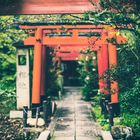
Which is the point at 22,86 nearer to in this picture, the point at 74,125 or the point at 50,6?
the point at 74,125

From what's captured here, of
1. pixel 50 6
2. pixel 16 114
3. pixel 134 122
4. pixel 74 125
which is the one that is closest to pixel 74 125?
pixel 74 125

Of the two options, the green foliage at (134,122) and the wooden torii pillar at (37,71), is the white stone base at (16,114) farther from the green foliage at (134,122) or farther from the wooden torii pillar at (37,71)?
the green foliage at (134,122)

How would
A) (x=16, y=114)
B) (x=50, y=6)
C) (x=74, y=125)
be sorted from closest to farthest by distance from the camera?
(x=50, y=6)
(x=74, y=125)
(x=16, y=114)

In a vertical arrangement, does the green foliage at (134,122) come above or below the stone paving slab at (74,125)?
above

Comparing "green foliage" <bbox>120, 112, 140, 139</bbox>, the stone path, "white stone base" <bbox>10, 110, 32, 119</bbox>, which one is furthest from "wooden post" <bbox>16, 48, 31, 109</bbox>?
"green foliage" <bbox>120, 112, 140, 139</bbox>

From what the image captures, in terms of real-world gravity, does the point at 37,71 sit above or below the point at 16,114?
above

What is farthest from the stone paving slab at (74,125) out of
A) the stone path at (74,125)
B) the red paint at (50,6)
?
the red paint at (50,6)

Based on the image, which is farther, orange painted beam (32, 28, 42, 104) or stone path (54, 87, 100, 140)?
orange painted beam (32, 28, 42, 104)

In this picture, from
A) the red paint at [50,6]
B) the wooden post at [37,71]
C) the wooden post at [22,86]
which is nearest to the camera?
the red paint at [50,6]

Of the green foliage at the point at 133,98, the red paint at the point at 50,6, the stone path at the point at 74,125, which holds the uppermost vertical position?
the red paint at the point at 50,6

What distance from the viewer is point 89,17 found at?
25.8 ft

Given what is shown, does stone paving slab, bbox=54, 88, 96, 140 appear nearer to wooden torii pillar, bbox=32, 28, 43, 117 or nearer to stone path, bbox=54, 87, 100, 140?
stone path, bbox=54, 87, 100, 140

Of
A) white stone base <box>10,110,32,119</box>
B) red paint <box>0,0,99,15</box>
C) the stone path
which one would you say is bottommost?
the stone path

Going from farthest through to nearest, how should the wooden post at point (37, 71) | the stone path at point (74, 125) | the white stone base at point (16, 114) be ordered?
the wooden post at point (37, 71) → the white stone base at point (16, 114) → the stone path at point (74, 125)
